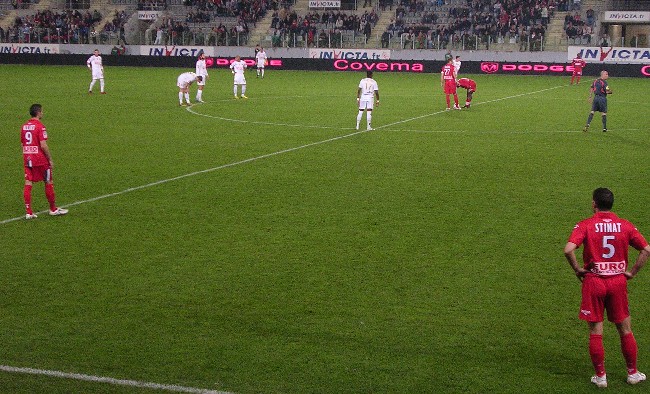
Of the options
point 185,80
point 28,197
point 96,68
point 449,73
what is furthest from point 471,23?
point 28,197

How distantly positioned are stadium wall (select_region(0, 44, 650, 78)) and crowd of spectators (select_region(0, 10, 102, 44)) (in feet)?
2.31

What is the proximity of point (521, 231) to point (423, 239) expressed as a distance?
170cm

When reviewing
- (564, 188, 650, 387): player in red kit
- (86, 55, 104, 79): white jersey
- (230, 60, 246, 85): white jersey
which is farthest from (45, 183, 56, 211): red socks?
(86, 55, 104, 79): white jersey

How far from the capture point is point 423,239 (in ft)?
40.7

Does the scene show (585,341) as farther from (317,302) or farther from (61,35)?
(61,35)

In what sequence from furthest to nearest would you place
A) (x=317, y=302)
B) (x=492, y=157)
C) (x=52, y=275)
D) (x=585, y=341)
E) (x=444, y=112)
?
A: (x=444, y=112) < (x=492, y=157) < (x=52, y=275) < (x=317, y=302) < (x=585, y=341)

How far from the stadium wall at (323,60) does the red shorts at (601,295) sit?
48.3 m

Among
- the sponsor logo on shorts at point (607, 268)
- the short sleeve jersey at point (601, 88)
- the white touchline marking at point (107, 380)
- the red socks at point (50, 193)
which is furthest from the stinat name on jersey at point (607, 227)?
the short sleeve jersey at point (601, 88)

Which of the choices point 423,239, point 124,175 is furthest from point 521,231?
point 124,175

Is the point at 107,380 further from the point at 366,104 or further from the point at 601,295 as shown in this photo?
the point at 366,104

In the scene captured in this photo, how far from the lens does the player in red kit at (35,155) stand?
44.2 feet

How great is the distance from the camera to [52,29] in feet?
219

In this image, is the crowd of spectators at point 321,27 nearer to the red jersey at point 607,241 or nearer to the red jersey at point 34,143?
the red jersey at point 34,143

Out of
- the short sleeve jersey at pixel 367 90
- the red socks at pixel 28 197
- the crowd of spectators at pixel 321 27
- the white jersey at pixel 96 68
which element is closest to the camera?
the red socks at pixel 28 197
